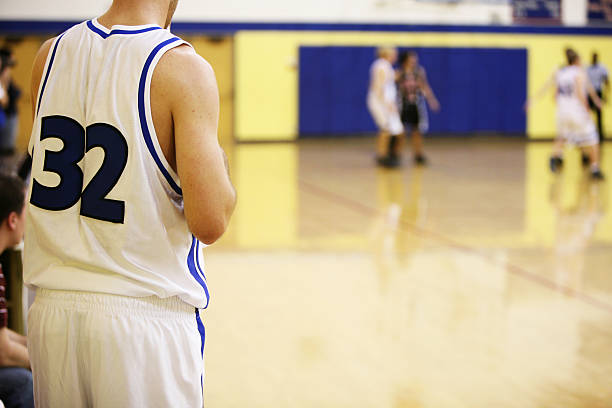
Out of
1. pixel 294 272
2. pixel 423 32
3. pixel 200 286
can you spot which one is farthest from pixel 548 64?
pixel 200 286

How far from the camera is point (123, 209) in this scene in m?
1.69

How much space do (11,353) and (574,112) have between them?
1007cm

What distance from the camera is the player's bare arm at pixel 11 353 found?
8.71ft

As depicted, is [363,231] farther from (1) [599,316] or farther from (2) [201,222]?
(2) [201,222]

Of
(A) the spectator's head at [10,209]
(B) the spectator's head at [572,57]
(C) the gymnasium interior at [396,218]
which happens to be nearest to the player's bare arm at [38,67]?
(A) the spectator's head at [10,209]

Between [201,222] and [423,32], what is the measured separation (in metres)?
16.3

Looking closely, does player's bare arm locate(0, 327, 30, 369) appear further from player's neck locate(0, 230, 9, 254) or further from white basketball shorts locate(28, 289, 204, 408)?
white basketball shorts locate(28, 289, 204, 408)

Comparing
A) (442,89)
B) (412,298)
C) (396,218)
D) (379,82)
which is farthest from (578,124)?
(412,298)

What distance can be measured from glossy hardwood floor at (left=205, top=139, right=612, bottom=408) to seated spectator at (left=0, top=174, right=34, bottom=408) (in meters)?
0.97

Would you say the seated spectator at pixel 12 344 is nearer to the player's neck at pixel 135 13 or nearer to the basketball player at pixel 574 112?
the player's neck at pixel 135 13

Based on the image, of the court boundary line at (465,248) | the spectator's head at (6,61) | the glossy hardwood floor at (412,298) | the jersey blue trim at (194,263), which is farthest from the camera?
the spectator's head at (6,61)

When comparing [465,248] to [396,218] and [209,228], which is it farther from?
[209,228]

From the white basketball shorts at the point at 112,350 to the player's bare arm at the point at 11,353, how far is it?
991 millimetres

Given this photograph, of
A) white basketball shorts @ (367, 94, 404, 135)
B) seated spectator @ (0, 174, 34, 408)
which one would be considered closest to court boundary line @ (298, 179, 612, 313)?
white basketball shorts @ (367, 94, 404, 135)
